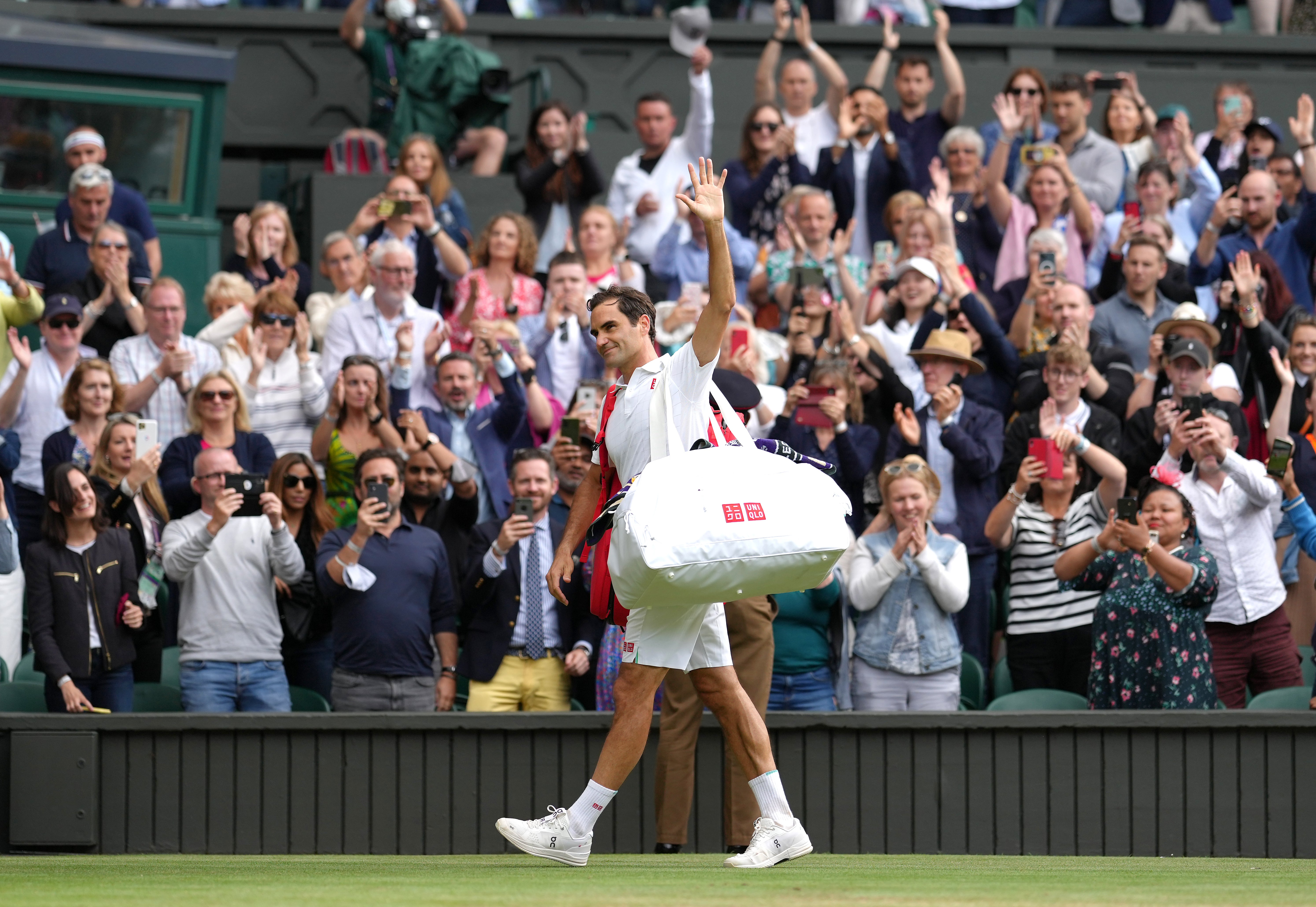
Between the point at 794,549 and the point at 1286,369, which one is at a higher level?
the point at 1286,369

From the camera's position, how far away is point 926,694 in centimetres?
913

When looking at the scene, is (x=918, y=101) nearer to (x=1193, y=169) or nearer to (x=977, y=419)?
(x=1193, y=169)

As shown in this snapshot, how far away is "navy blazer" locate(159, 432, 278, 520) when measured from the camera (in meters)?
10.0

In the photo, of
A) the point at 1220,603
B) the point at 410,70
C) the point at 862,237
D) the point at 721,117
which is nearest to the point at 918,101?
the point at 862,237

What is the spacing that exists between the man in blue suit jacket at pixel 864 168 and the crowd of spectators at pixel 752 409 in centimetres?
3

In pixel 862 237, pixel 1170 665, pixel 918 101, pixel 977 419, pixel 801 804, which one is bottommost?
pixel 801 804

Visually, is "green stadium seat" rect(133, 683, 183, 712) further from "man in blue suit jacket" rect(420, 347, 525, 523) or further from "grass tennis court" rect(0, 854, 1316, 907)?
"man in blue suit jacket" rect(420, 347, 525, 523)

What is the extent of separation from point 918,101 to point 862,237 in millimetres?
1460

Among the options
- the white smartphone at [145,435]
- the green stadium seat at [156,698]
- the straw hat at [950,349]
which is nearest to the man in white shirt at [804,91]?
the straw hat at [950,349]

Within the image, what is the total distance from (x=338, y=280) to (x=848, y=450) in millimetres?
4133

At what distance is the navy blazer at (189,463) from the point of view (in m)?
10.0

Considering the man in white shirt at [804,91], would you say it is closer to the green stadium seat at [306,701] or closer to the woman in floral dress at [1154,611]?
the woman in floral dress at [1154,611]

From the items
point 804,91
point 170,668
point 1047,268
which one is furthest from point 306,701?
point 804,91

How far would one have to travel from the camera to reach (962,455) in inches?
402
